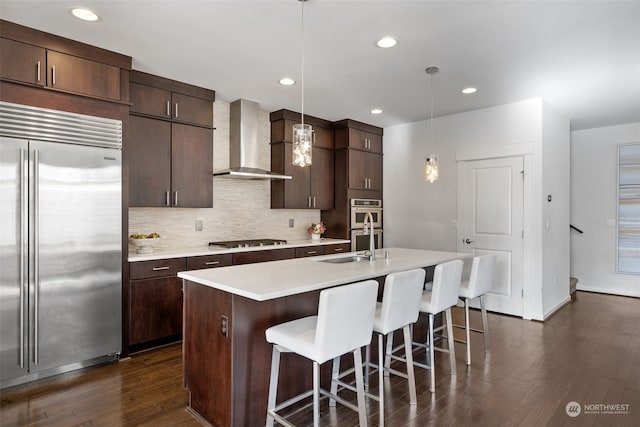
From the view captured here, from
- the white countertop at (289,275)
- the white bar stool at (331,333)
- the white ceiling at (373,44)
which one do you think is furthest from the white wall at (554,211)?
the white bar stool at (331,333)

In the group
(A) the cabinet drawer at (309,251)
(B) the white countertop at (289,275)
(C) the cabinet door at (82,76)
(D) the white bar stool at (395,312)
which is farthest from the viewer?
(A) the cabinet drawer at (309,251)

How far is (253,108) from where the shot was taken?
15.7ft

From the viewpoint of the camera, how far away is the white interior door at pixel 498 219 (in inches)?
187

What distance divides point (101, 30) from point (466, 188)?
4.53 metres

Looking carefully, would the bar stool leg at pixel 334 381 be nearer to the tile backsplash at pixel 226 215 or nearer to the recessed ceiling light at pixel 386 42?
the recessed ceiling light at pixel 386 42

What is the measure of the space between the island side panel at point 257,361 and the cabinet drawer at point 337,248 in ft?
9.22

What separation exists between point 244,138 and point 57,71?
208 centimetres

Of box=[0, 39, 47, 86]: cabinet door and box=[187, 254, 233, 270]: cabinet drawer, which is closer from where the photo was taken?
box=[0, 39, 47, 86]: cabinet door

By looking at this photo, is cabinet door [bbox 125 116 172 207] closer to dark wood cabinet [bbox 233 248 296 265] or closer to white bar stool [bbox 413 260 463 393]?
dark wood cabinet [bbox 233 248 296 265]

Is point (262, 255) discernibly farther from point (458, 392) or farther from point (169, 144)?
point (458, 392)

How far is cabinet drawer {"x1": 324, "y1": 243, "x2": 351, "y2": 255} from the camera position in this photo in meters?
5.36

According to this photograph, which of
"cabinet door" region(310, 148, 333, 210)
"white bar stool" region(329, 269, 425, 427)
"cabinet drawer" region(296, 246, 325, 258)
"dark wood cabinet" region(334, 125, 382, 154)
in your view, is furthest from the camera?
"dark wood cabinet" region(334, 125, 382, 154)

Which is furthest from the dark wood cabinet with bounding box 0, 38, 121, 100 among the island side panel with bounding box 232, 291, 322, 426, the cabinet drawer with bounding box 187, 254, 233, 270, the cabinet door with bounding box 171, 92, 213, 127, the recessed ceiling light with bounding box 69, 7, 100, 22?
the island side panel with bounding box 232, 291, 322, 426

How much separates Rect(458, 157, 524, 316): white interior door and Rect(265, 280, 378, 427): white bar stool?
344 centimetres
